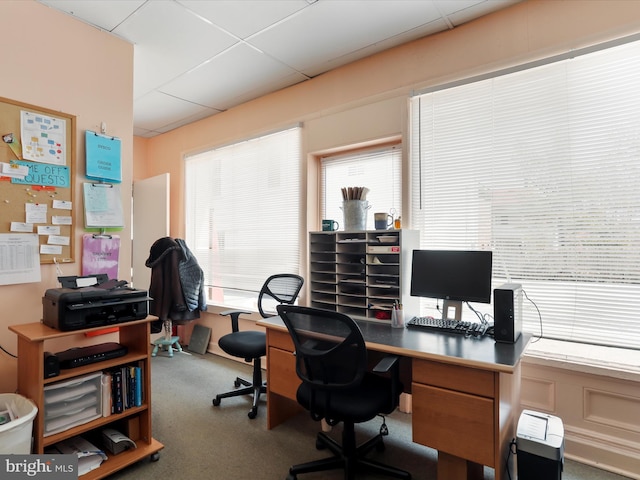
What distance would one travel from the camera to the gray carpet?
2.01m

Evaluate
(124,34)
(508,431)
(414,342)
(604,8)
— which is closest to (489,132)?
(604,8)

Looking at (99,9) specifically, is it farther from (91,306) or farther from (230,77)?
(91,306)

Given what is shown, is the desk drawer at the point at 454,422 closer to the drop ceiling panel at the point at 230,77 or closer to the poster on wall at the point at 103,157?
the poster on wall at the point at 103,157

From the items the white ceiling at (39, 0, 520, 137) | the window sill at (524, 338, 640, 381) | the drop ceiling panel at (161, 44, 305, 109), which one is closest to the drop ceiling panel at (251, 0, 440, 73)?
the white ceiling at (39, 0, 520, 137)

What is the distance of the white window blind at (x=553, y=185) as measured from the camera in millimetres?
2023

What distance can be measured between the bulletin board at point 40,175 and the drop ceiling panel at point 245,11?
1.18 m

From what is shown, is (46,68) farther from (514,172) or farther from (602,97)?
(602,97)

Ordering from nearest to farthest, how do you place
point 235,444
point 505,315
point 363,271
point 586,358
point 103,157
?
point 505,315 < point 586,358 < point 235,444 < point 103,157 < point 363,271

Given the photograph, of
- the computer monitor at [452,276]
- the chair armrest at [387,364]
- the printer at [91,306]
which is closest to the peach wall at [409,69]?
the computer monitor at [452,276]

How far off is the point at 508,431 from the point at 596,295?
3.22ft

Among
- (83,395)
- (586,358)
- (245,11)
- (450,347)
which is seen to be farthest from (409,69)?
(83,395)

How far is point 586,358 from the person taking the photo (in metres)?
2.08

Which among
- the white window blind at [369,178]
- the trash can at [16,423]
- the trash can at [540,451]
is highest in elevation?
the white window blind at [369,178]

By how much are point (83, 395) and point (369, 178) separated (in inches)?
101
